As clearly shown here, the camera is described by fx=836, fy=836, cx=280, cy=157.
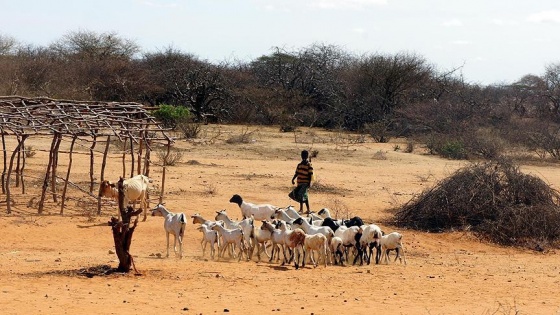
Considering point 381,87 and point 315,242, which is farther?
point 381,87

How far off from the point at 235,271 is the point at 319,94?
117ft

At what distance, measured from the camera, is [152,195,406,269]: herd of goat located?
13031 mm

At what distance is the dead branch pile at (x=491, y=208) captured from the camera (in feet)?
55.1

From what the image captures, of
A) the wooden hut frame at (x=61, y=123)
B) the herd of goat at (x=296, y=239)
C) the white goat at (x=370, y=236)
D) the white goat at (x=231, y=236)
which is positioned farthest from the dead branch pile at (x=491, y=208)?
the wooden hut frame at (x=61, y=123)

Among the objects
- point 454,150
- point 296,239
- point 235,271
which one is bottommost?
point 235,271

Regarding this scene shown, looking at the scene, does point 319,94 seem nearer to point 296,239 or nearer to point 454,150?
point 454,150

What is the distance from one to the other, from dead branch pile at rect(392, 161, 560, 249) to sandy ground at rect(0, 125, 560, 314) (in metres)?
0.54

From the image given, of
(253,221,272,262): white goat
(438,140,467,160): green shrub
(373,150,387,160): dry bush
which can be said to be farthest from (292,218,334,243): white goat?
(438,140,467,160): green shrub

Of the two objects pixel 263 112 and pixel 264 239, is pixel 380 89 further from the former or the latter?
pixel 264 239

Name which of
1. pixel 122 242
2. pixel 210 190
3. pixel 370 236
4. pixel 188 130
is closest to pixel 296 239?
pixel 370 236

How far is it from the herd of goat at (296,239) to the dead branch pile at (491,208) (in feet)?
11.9

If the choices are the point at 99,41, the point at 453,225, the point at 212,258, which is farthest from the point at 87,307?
the point at 99,41

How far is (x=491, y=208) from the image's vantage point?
1755cm

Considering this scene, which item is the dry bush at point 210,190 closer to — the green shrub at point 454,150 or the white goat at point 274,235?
the white goat at point 274,235
